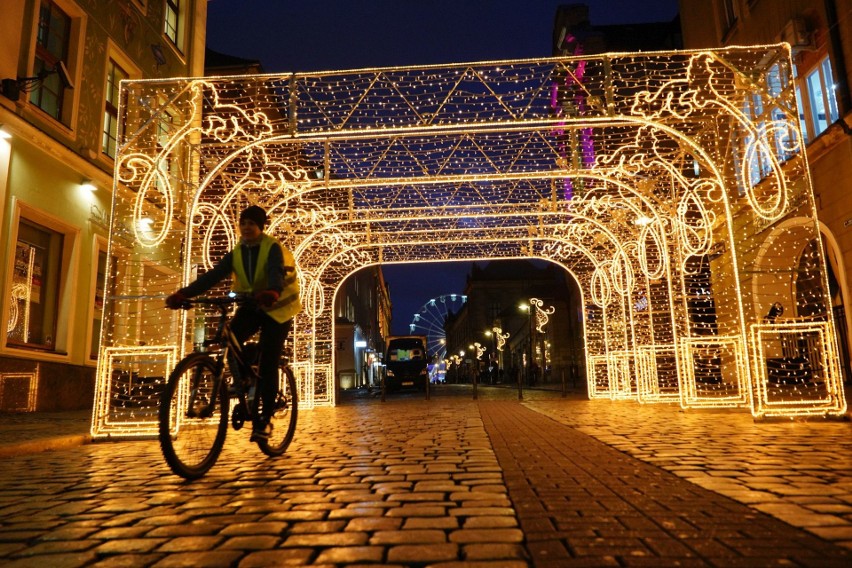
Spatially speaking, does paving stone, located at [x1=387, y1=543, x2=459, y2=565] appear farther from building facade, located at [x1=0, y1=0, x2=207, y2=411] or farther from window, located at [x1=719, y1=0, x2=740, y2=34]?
window, located at [x1=719, y1=0, x2=740, y2=34]

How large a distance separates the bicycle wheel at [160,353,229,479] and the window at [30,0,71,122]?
8731 mm

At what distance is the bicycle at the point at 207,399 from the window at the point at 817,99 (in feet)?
41.9

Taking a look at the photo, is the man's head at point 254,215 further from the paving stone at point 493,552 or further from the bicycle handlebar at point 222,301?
the paving stone at point 493,552

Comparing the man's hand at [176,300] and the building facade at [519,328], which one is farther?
the building facade at [519,328]

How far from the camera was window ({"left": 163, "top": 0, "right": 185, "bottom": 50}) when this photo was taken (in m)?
15.7

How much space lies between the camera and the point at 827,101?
1270 cm

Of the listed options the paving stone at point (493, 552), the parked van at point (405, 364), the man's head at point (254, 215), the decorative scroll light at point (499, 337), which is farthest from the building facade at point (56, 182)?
the decorative scroll light at point (499, 337)

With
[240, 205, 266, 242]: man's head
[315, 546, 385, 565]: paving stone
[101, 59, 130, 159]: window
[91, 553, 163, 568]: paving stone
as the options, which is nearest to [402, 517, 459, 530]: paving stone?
[315, 546, 385, 565]: paving stone

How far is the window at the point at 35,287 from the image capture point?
33.9ft

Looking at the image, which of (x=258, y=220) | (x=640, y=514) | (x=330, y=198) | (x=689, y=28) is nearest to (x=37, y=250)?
(x=330, y=198)

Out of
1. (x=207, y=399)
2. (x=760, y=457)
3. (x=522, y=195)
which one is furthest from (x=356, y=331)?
(x=760, y=457)

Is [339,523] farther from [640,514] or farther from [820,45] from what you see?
[820,45]

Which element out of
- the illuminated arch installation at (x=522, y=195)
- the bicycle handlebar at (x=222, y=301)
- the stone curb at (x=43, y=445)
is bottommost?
the stone curb at (x=43, y=445)

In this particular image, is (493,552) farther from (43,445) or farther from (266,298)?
(43,445)
